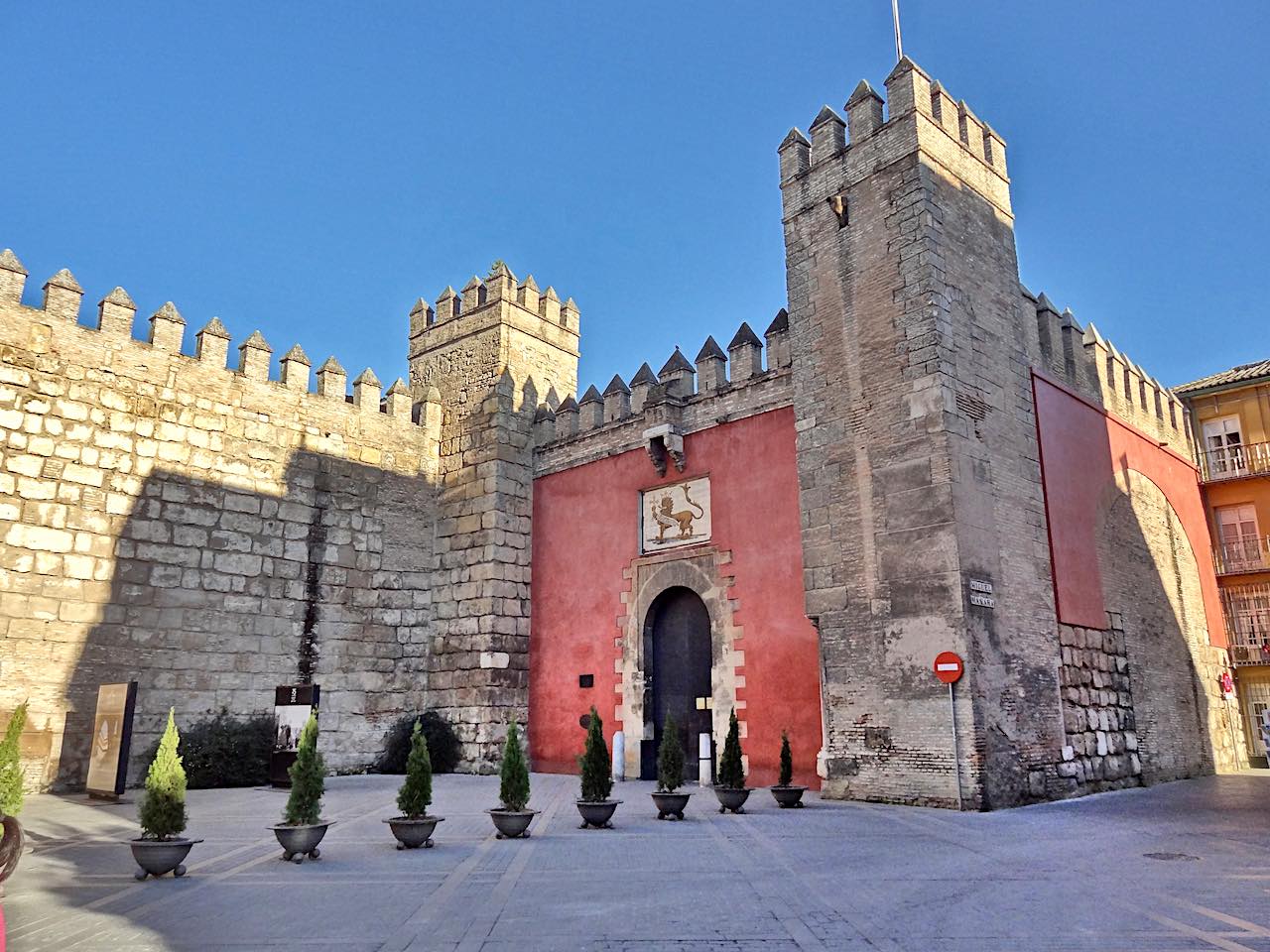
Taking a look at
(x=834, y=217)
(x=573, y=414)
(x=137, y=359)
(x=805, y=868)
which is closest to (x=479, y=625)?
(x=573, y=414)

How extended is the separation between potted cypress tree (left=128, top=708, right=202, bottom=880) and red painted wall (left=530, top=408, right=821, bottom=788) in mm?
7589

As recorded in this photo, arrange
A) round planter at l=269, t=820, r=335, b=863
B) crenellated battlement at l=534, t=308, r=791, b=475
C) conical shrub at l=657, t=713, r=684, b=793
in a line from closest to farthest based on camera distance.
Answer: round planter at l=269, t=820, r=335, b=863 → conical shrub at l=657, t=713, r=684, b=793 → crenellated battlement at l=534, t=308, r=791, b=475

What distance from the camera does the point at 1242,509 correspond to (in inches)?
686

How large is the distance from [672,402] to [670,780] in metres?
6.43

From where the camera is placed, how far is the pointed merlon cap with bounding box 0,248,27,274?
12062 mm

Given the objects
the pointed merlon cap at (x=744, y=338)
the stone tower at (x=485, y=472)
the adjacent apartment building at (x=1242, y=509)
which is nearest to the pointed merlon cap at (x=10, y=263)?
the stone tower at (x=485, y=472)

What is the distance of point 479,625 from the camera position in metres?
15.3

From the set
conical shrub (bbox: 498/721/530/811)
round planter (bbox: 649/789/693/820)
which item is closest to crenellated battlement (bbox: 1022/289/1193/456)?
round planter (bbox: 649/789/693/820)

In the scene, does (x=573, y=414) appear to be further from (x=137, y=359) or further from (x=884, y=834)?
(x=884, y=834)

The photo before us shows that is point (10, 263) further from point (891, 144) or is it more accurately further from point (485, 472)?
point (891, 144)

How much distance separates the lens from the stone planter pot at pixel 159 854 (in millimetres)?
6109

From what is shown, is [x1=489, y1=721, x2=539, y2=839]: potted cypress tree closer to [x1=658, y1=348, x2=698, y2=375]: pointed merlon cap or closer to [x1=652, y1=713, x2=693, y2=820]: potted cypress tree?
[x1=652, y1=713, x2=693, y2=820]: potted cypress tree

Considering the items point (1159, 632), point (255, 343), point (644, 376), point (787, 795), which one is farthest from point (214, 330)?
point (1159, 632)

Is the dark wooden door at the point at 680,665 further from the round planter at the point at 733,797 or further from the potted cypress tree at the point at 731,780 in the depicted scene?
the round planter at the point at 733,797
